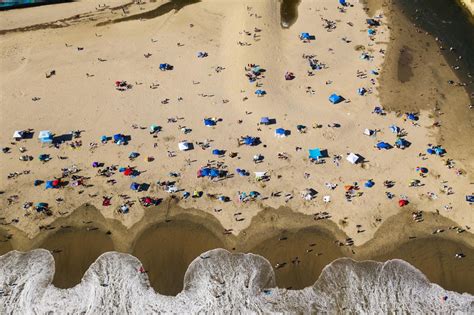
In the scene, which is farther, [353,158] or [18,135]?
[18,135]

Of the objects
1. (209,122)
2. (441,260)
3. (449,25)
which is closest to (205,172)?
(209,122)

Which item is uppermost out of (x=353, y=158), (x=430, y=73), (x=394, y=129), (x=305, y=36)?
(x=430, y=73)

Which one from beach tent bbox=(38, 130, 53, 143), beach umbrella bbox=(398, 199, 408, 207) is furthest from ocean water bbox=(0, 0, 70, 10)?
beach umbrella bbox=(398, 199, 408, 207)

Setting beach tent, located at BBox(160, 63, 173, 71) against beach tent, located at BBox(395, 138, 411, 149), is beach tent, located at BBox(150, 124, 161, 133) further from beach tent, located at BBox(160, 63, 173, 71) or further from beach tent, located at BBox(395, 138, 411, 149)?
beach tent, located at BBox(395, 138, 411, 149)

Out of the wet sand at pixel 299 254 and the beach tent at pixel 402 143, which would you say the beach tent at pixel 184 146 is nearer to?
the wet sand at pixel 299 254

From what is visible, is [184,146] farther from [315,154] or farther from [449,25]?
[449,25]

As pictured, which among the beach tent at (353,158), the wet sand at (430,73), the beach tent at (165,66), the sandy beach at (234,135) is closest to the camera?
the sandy beach at (234,135)

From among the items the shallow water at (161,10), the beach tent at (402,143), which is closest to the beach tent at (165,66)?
the shallow water at (161,10)
